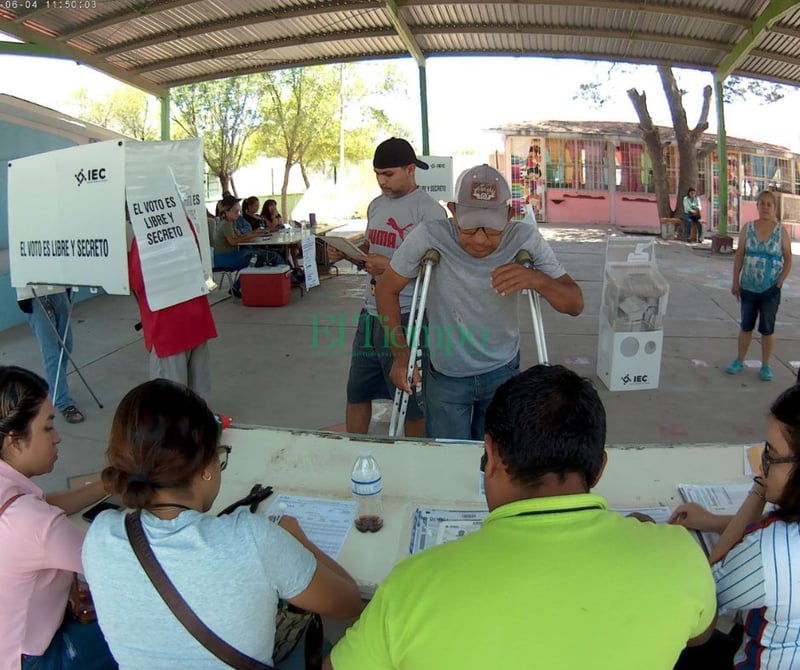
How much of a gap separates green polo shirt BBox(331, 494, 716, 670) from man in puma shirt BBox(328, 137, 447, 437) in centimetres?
231

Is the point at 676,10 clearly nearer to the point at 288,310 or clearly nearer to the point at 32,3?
the point at 288,310

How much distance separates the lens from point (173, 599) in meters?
1.34

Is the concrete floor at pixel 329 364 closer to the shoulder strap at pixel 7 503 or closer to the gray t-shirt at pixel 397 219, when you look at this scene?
the gray t-shirt at pixel 397 219

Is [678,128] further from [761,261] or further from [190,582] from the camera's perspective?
[190,582]

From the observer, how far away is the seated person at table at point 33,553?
5.37 feet

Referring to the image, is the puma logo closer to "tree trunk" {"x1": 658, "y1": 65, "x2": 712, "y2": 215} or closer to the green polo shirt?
the green polo shirt

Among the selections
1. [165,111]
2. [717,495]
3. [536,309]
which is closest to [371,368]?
[536,309]

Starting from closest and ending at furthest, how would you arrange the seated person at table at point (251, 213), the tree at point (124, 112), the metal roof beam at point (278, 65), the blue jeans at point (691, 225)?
the metal roof beam at point (278, 65) < the seated person at table at point (251, 213) < the blue jeans at point (691, 225) < the tree at point (124, 112)

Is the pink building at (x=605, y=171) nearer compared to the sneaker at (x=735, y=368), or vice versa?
the sneaker at (x=735, y=368)

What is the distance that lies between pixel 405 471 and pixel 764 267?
4.40 metres

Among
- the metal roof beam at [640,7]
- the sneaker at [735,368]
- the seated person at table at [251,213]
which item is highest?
the metal roof beam at [640,7]

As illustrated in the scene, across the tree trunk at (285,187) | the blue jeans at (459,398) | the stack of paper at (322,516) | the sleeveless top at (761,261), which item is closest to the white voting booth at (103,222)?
the blue jeans at (459,398)

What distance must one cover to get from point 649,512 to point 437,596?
3.92 ft

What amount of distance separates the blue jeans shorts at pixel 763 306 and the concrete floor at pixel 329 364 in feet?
1.70
